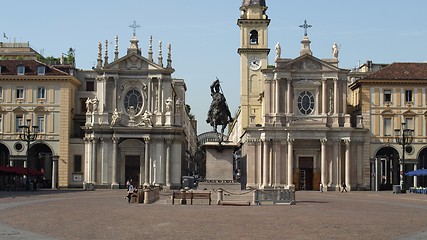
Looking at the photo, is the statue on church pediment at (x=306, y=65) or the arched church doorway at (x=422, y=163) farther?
the arched church doorway at (x=422, y=163)

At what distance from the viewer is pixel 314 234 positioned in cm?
2858

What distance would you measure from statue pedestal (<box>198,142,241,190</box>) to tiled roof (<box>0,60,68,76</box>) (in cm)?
4503

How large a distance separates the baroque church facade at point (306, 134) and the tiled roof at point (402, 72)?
164 inches

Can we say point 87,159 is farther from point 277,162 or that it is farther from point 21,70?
point 277,162

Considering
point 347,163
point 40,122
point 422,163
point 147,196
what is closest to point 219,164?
point 147,196

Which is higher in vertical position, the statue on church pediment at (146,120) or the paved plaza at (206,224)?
the statue on church pediment at (146,120)

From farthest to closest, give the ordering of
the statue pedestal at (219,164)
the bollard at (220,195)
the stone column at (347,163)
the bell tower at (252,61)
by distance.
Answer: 1. the bell tower at (252,61)
2. the stone column at (347,163)
3. the statue pedestal at (219,164)
4. the bollard at (220,195)

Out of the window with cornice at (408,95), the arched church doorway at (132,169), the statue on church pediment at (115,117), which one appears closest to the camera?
the statue on church pediment at (115,117)

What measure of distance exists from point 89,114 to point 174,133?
10.1m

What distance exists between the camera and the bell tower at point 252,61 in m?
108

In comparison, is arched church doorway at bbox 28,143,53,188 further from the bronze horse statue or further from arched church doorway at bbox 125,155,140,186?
the bronze horse statue

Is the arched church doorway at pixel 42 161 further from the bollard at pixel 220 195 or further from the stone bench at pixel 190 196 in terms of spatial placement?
the bollard at pixel 220 195

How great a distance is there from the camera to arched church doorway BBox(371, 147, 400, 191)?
304ft

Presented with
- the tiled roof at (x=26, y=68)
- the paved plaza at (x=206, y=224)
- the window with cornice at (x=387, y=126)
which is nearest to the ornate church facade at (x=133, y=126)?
the tiled roof at (x=26, y=68)
